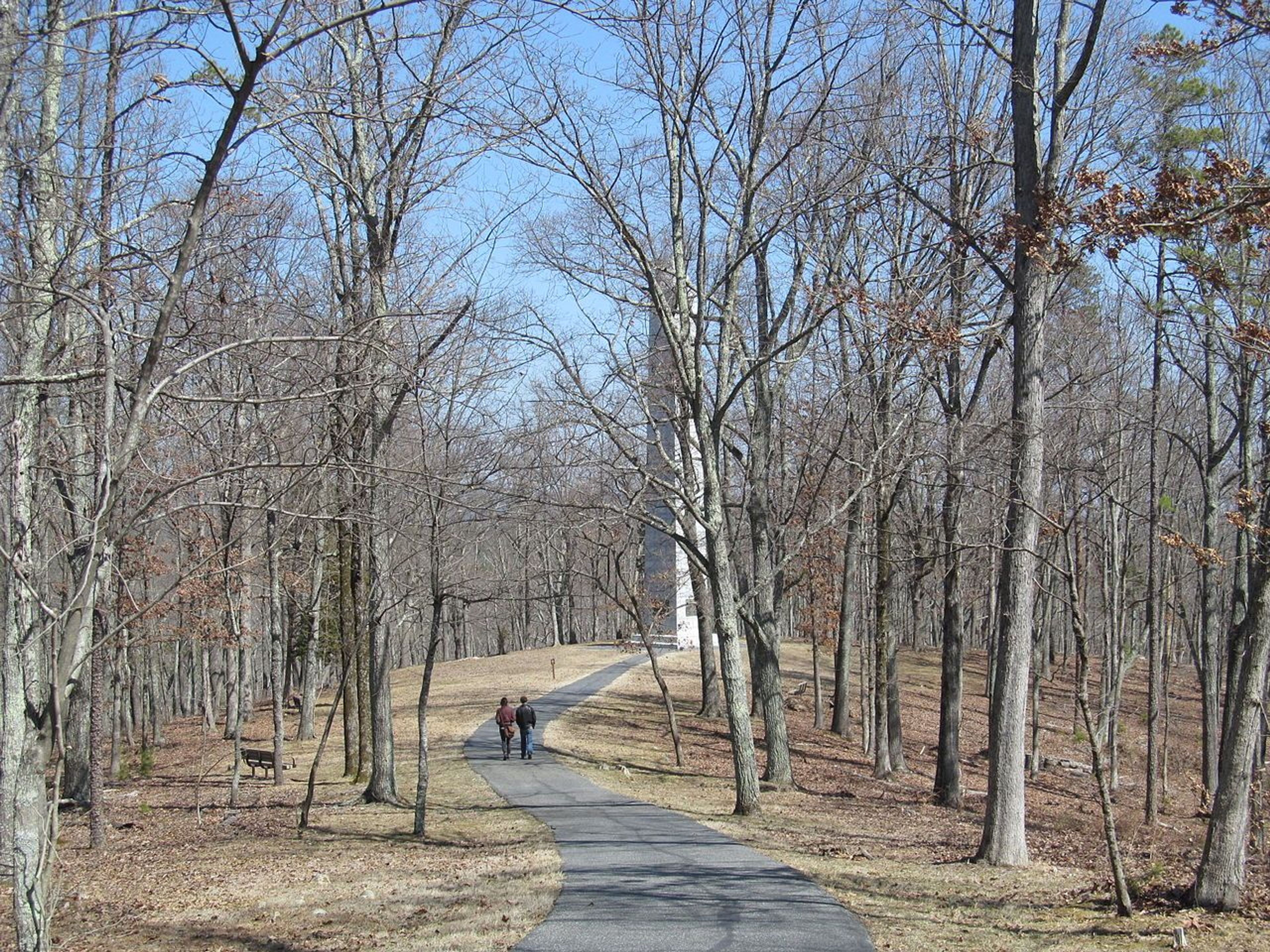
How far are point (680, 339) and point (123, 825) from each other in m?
11.5

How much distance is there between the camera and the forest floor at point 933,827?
8.33m

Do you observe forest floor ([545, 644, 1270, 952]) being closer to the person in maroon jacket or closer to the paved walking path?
the paved walking path

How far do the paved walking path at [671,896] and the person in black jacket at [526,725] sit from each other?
247 inches

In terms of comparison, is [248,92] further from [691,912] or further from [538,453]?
[538,453]

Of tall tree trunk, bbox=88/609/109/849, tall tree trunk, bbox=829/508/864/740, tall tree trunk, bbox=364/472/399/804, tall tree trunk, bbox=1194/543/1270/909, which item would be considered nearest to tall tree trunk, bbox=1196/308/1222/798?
tall tree trunk, bbox=829/508/864/740

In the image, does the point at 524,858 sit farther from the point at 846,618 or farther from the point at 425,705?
the point at 846,618

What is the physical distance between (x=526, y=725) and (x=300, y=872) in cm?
1048

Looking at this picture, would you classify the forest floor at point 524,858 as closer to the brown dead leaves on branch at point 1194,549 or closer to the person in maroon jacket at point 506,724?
the person in maroon jacket at point 506,724

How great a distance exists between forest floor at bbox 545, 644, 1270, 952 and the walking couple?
0.93m

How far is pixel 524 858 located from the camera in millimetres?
12234

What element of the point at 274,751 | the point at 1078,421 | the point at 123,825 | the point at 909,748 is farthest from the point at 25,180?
the point at 909,748

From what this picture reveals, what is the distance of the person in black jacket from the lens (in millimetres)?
22484

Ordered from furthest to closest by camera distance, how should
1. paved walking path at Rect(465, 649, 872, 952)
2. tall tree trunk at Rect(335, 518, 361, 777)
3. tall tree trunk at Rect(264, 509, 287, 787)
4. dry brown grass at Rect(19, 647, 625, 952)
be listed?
1. tall tree trunk at Rect(335, 518, 361, 777)
2. tall tree trunk at Rect(264, 509, 287, 787)
3. dry brown grass at Rect(19, 647, 625, 952)
4. paved walking path at Rect(465, 649, 872, 952)

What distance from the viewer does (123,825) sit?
16562 millimetres
